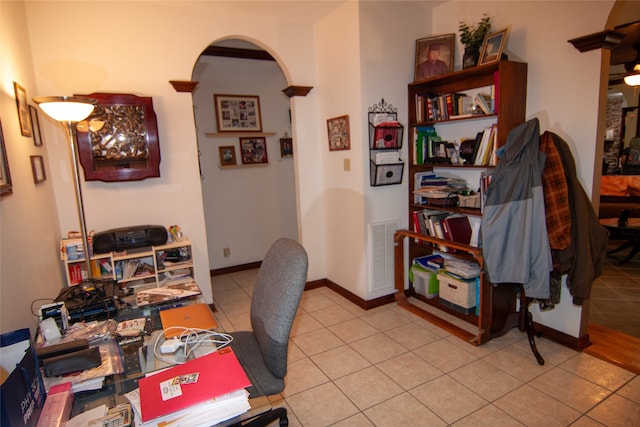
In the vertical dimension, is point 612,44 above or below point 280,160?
above

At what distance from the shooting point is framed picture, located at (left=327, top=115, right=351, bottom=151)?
3133mm

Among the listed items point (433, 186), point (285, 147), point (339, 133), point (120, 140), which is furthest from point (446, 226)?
point (120, 140)

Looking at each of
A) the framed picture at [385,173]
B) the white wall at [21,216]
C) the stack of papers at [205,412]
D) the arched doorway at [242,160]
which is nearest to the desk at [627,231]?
the framed picture at [385,173]

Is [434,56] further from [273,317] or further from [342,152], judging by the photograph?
[273,317]

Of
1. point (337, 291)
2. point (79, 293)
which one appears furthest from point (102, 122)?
point (337, 291)

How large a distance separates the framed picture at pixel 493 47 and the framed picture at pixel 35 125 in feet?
10.2

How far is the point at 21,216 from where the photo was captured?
179cm

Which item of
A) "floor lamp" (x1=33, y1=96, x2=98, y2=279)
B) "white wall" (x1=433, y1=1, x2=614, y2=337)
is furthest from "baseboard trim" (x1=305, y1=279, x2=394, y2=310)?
"floor lamp" (x1=33, y1=96, x2=98, y2=279)

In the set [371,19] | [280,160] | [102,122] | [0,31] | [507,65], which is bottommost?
[280,160]

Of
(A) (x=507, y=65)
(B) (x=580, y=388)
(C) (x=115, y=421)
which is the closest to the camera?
(C) (x=115, y=421)

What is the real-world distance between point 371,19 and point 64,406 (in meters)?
3.11

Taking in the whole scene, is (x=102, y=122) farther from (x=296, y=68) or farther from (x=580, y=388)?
(x=580, y=388)

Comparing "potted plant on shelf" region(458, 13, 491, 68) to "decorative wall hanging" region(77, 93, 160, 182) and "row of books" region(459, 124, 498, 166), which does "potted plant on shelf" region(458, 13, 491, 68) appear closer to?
"row of books" region(459, 124, 498, 166)

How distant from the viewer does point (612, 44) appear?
2.08m
